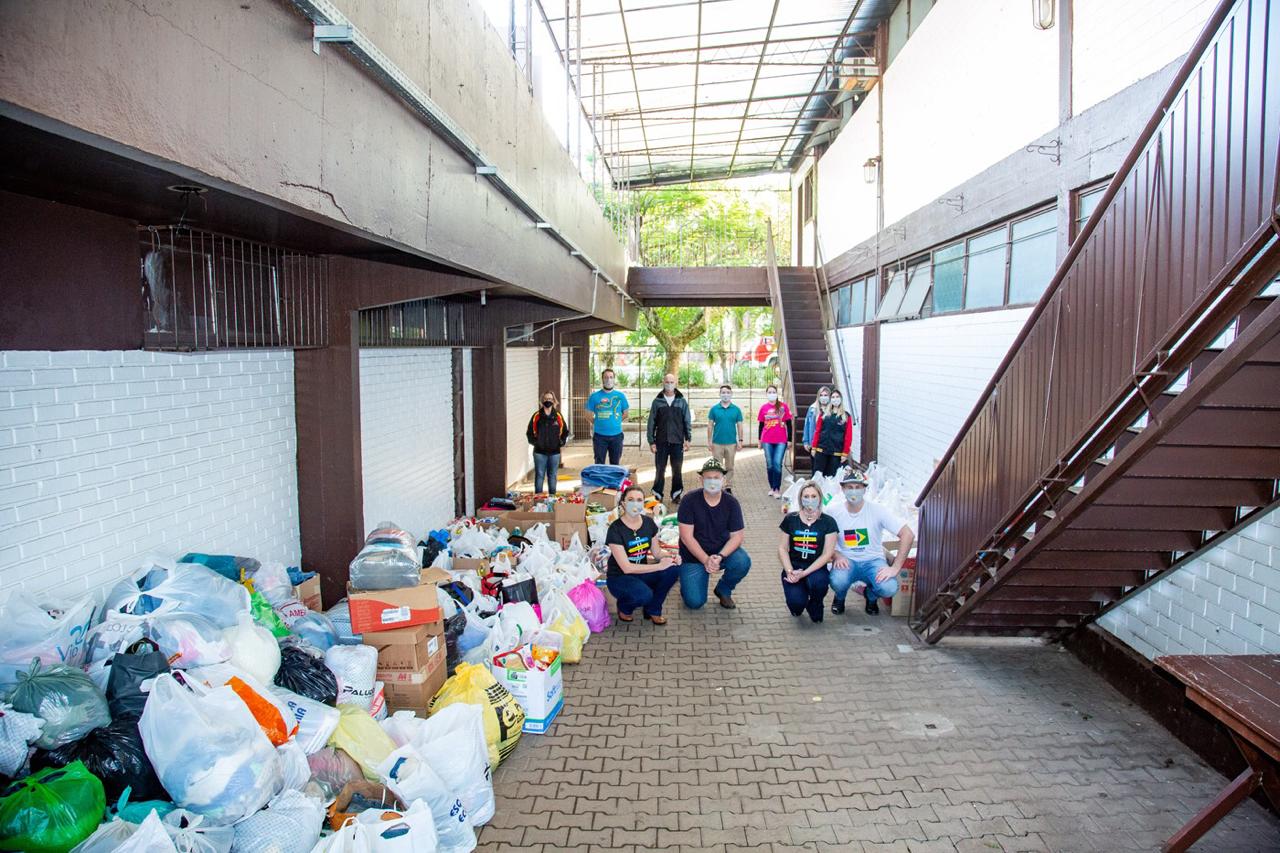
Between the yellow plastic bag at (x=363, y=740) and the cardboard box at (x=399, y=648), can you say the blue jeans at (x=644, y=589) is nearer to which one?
the cardboard box at (x=399, y=648)

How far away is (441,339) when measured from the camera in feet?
29.8

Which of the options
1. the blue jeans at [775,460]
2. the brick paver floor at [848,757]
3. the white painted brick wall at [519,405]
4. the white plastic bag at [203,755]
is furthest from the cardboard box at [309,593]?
the blue jeans at [775,460]

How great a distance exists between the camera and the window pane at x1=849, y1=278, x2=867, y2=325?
14633mm

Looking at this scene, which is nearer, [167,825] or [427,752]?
[167,825]

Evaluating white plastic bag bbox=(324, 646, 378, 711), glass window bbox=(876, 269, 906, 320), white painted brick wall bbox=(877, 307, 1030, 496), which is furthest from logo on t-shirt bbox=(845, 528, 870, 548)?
glass window bbox=(876, 269, 906, 320)

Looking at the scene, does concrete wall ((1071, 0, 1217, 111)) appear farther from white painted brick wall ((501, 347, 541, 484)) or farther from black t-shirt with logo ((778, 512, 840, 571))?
white painted brick wall ((501, 347, 541, 484))

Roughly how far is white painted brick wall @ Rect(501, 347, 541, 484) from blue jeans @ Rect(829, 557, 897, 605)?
658 centimetres

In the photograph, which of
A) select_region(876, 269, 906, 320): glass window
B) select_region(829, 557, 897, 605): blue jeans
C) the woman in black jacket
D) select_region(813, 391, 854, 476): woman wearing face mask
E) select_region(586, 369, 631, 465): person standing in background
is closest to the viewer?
select_region(829, 557, 897, 605): blue jeans

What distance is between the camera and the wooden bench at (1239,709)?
3.06 m

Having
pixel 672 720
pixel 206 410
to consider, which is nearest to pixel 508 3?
pixel 206 410

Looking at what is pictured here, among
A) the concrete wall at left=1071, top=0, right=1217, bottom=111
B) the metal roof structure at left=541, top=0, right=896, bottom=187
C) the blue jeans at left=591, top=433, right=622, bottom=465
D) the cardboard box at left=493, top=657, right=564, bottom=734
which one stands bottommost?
the cardboard box at left=493, top=657, right=564, bottom=734

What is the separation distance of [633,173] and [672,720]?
18052 millimetres

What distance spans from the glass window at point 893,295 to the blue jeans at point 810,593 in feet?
21.6

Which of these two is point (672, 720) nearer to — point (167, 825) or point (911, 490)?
point (167, 825)
